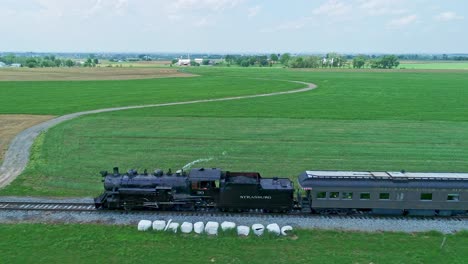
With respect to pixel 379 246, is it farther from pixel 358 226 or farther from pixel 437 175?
pixel 437 175

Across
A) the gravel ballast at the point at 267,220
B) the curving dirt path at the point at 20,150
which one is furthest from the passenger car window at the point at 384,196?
the curving dirt path at the point at 20,150

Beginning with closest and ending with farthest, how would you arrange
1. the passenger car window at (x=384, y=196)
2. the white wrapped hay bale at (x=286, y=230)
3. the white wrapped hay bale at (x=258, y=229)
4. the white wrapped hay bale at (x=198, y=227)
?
the white wrapped hay bale at (x=258, y=229), the white wrapped hay bale at (x=198, y=227), the white wrapped hay bale at (x=286, y=230), the passenger car window at (x=384, y=196)

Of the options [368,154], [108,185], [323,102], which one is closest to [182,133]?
[368,154]

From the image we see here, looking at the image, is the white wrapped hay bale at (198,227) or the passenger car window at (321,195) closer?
the white wrapped hay bale at (198,227)

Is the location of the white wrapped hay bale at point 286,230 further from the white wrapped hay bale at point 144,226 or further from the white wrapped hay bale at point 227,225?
the white wrapped hay bale at point 144,226

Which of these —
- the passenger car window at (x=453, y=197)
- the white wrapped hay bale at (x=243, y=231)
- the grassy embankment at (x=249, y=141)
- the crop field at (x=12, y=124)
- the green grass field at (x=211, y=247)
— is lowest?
the grassy embankment at (x=249, y=141)

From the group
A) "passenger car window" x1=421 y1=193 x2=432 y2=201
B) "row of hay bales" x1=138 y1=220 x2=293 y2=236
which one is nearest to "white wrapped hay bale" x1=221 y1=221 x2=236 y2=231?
"row of hay bales" x1=138 y1=220 x2=293 y2=236

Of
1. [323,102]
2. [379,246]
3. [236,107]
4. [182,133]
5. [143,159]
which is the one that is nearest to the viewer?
[379,246]

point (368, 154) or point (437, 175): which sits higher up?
point (437, 175)
